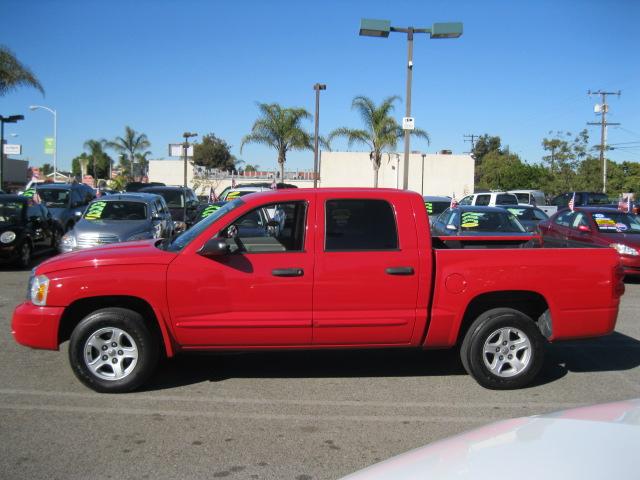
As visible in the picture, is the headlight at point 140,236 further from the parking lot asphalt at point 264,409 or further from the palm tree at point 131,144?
the palm tree at point 131,144

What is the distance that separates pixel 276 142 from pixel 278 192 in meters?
29.0

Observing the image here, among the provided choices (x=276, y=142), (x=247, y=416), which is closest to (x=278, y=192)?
(x=247, y=416)

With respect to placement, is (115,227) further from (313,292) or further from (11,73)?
(11,73)

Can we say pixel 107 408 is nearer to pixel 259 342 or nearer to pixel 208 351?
pixel 208 351

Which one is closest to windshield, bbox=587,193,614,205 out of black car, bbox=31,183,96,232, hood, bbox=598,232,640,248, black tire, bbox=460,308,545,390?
hood, bbox=598,232,640,248

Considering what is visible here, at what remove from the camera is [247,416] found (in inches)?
184

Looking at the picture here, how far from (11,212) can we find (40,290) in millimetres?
8732

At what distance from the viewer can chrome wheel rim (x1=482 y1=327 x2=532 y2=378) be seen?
211 inches

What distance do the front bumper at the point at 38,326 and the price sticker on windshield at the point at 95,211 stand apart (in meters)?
7.83

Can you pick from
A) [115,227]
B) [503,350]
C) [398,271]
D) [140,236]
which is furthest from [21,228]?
[503,350]

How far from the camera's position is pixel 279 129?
3338 cm

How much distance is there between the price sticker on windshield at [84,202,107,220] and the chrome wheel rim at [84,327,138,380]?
8056 mm

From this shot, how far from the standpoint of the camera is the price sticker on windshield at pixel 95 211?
1259cm

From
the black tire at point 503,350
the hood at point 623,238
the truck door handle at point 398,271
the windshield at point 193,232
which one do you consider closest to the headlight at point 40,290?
the windshield at point 193,232
